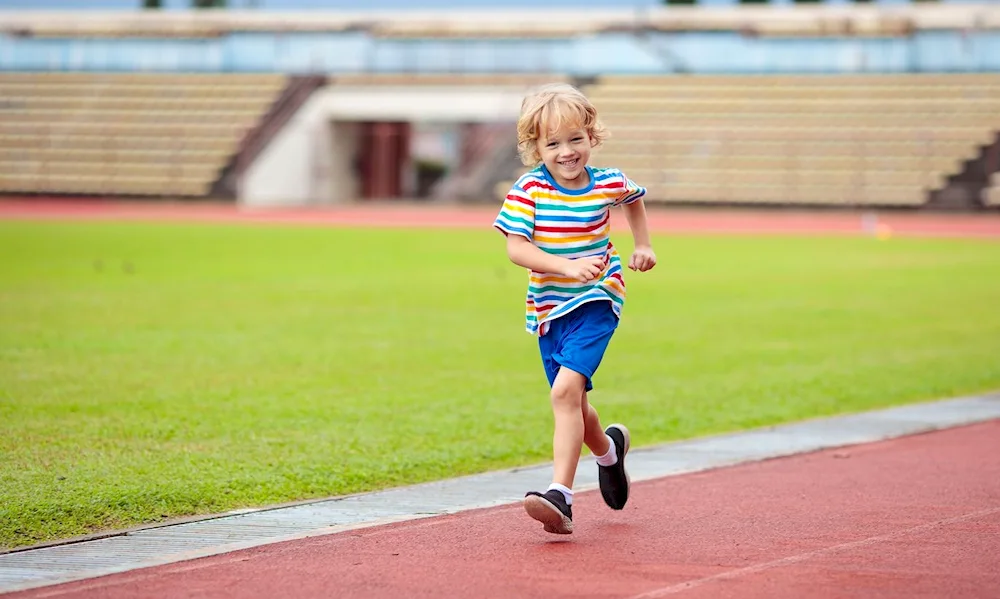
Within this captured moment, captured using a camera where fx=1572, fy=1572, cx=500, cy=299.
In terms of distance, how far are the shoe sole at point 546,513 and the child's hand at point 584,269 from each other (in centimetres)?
89

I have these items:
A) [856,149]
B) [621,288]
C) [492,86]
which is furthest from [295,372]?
[492,86]

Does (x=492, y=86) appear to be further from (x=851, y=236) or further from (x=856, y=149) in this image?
(x=851, y=236)

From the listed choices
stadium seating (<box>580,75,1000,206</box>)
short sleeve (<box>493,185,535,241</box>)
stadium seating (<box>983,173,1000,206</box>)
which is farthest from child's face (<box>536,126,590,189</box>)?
stadium seating (<box>580,75,1000,206</box>)

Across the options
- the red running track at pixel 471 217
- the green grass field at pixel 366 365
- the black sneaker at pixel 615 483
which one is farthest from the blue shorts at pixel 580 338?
the red running track at pixel 471 217

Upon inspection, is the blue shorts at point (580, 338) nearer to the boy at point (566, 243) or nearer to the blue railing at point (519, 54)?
the boy at point (566, 243)

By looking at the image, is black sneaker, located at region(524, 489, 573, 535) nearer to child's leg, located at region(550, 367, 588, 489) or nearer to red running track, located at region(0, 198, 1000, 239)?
child's leg, located at region(550, 367, 588, 489)

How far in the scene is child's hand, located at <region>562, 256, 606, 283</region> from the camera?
6.20 metres

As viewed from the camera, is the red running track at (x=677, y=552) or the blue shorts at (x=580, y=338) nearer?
the red running track at (x=677, y=552)

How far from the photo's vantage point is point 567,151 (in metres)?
6.45

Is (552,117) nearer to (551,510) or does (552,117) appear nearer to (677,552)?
(551,510)

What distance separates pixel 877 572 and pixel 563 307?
165 centimetres

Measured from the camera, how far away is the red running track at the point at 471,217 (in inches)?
1473

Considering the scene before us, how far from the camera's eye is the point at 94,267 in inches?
907

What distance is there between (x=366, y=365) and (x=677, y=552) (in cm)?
668
